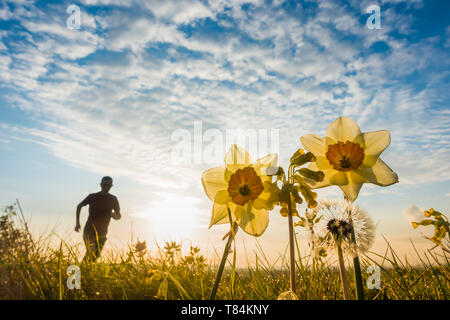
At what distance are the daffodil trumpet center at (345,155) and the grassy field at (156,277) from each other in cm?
120

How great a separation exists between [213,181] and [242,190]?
0.14 metres

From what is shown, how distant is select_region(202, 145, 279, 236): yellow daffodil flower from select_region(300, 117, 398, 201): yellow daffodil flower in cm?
19

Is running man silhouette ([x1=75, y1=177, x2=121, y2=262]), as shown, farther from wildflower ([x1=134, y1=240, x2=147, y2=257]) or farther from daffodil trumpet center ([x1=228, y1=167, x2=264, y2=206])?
daffodil trumpet center ([x1=228, y1=167, x2=264, y2=206])

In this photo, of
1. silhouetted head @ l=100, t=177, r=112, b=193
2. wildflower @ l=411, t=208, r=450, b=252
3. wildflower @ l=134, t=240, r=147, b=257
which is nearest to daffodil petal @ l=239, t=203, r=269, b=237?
wildflower @ l=411, t=208, r=450, b=252

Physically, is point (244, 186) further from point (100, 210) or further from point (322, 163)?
point (100, 210)

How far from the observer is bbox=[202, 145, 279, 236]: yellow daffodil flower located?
114 cm

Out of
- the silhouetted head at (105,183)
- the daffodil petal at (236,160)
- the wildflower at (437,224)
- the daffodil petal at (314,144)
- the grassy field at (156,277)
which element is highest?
the silhouetted head at (105,183)

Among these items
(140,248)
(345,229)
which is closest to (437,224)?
(345,229)

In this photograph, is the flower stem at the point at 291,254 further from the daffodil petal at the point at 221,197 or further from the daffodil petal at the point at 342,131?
the daffodil petal at the point at 342,131

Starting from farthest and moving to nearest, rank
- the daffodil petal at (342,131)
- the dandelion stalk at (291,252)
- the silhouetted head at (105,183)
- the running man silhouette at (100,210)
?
the silhouetted head at (105,183) < the running man silhouette at (100,210) < the daffodil petal at (342,131) < the dandelion stalk at (291,252)

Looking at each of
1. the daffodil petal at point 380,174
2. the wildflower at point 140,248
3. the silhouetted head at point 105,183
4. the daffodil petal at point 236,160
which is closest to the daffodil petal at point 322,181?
the daffodil petal at point 380,174

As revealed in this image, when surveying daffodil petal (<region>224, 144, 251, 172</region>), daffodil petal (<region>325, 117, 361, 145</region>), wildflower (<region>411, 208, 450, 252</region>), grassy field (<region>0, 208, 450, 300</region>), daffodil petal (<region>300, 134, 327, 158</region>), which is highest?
daffodil petal (<region>325, 117, 361, 145</region>)

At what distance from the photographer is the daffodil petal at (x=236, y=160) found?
4.13 ft
